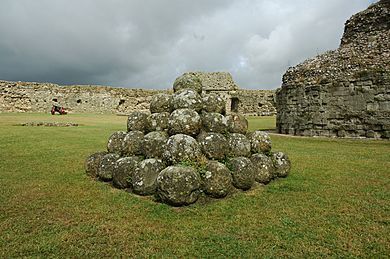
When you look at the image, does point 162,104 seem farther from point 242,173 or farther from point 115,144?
point 242,173

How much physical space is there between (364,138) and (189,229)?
41.6 ft

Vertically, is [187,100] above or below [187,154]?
above

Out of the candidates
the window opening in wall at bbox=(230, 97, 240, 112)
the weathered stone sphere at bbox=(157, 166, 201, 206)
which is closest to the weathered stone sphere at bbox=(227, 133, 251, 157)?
the weathered stone sphere at bbox=(157, 166, 201, 206)

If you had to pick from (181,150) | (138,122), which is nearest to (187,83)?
(138,122)

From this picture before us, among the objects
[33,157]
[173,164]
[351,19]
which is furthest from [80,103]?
[173,164]

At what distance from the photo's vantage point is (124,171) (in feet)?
18.3

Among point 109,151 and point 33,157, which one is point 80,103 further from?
point 109,151

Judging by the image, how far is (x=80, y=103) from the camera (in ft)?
100

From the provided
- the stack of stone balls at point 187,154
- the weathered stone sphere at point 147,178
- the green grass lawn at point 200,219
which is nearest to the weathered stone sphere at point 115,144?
the stack of stone balls at point 187,154

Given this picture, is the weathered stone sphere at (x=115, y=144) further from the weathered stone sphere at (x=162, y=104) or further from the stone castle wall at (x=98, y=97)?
the stone castle wall at (x=98, y=97)

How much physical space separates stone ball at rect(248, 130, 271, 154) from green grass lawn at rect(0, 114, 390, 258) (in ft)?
2.57

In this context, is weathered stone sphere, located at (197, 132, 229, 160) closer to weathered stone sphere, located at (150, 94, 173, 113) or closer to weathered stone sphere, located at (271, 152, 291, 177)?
weathered stone sphere, located at (150, 94, 173, 113)

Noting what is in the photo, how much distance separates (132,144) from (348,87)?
483 inches

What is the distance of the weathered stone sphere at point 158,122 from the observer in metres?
6.07
